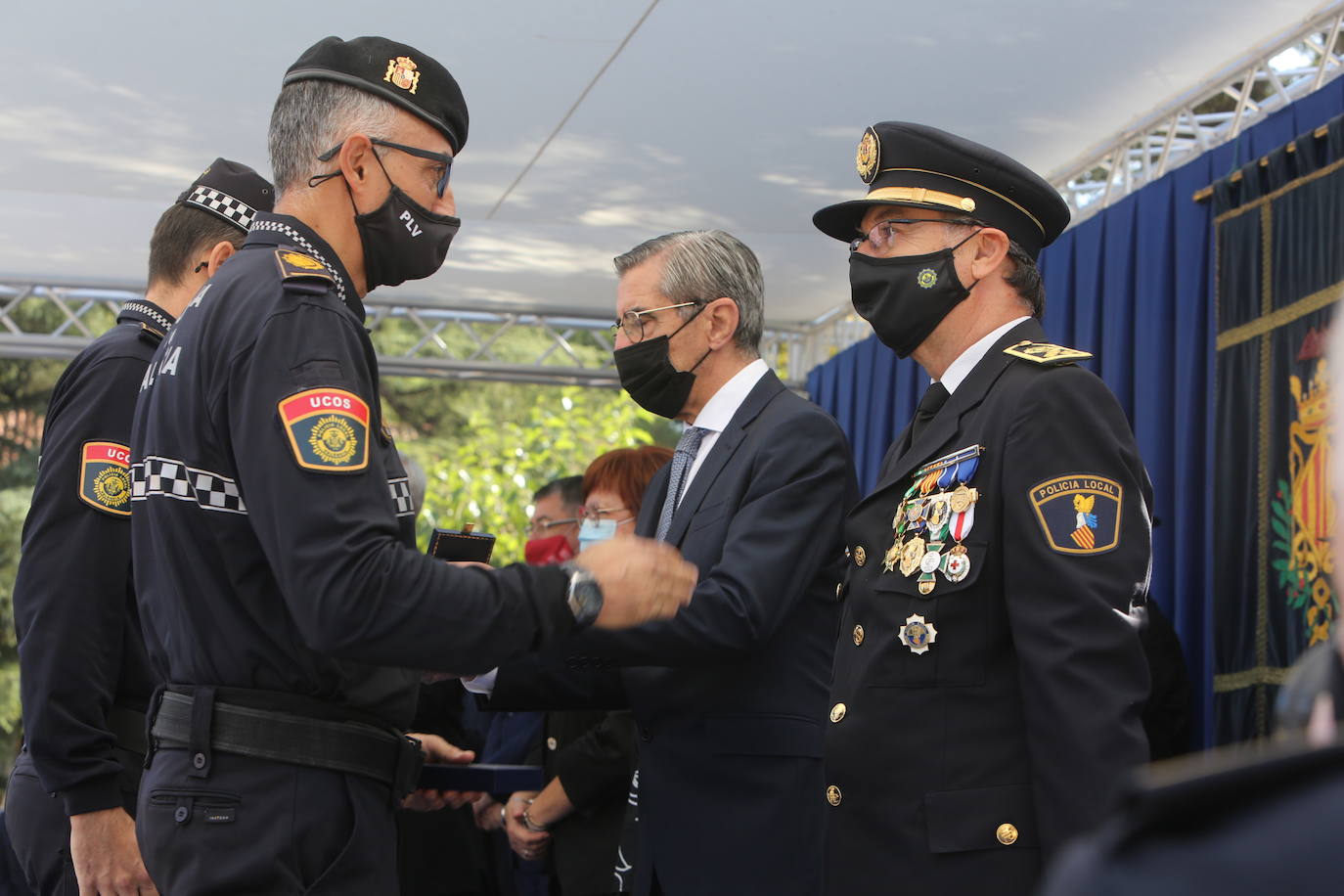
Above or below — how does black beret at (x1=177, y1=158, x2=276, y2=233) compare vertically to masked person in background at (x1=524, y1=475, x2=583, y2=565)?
above

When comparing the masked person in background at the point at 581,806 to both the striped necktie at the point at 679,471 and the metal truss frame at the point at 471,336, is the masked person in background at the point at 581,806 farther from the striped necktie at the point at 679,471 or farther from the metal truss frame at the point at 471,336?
the metal truss frame at the point at 471,336

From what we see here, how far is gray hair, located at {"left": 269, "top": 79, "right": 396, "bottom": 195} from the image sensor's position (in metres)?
2.07

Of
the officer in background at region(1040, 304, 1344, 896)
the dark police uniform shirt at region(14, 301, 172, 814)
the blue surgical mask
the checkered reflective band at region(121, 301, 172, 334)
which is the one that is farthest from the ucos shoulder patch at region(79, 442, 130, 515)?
the officer in background at region(1040, 304, 1344, 896)

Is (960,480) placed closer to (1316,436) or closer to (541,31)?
(1316,436)

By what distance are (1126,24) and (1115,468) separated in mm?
3144

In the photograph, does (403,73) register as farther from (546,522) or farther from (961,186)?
(546,522)

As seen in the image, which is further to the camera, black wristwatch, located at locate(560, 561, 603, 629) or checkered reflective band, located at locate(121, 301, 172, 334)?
checkered reflective band, located at locate(121, 301, 172, 334)

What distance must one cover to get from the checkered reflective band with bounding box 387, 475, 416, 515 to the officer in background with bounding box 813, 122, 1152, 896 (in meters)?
0.76

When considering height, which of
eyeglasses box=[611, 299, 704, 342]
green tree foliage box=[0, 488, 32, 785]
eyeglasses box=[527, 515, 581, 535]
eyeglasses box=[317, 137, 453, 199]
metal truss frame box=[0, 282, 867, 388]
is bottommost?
green tree foliage box=[0, 488, 32, 785]

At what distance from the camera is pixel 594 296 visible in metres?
8.81

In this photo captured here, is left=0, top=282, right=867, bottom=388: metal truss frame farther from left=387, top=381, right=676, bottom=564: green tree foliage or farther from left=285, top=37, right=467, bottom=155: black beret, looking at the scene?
left=285, top=37, right=467, bottom=155: black beret

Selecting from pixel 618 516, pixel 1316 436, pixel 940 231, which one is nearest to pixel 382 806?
pixel 940 231

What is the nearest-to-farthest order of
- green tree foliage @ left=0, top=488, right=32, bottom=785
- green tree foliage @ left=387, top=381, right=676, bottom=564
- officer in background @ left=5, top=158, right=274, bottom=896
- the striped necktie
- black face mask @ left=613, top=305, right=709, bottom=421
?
officer in background @ left=5, top=158, right=274, bottom=896 < the striped necktie < black face mask @ left=613, top=305, right=709, bottom=421 < green tree foliage @ left=0, top=488, right=32, bottom=785 < green tree foliage @ left=387, top=381, right=676, bottom=564

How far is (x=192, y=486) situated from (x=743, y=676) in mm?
1151
